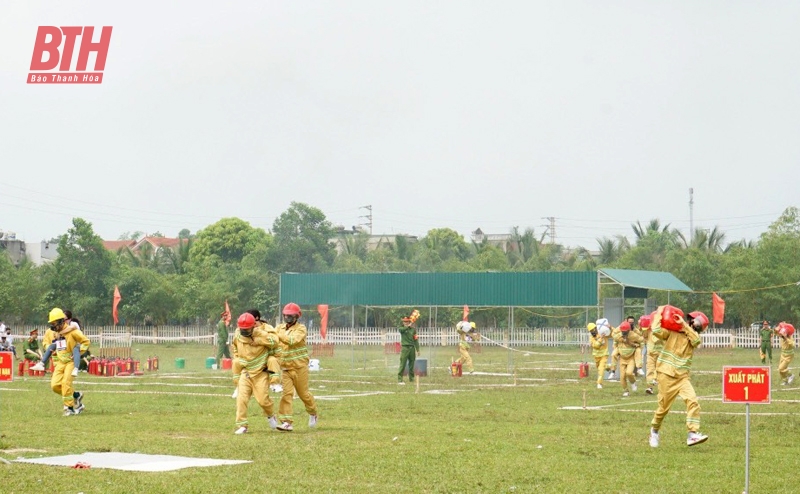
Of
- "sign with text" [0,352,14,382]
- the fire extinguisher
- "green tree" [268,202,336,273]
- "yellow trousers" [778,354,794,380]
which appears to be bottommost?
"sign with text" [0,352,14,382]

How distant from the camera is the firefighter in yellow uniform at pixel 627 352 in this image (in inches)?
1195

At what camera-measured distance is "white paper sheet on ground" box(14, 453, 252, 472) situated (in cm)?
1452

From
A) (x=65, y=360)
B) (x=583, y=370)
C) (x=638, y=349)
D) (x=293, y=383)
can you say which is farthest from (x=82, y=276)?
(x=293, y=383)

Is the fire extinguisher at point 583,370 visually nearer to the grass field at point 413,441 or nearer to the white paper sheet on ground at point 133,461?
the grass field at point 413,441

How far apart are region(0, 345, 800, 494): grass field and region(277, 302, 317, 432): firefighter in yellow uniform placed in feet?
1.71

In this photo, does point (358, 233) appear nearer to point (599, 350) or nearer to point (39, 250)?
point (39, 250)

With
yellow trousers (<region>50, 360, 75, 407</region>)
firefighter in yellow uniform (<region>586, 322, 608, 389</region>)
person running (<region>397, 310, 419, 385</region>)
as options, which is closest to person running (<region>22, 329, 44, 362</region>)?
person running (<region>397, 310, 419, 385</region>)

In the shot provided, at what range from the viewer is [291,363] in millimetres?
19531

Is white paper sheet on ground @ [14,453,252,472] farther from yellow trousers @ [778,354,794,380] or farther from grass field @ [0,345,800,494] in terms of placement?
yellow trousers @ [778,354,794,380]

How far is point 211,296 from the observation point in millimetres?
75188

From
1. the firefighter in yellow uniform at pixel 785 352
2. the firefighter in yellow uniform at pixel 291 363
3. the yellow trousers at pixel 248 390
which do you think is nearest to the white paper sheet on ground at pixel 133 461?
the yellow trousers at pixel 248 390

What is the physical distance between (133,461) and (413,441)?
448cm

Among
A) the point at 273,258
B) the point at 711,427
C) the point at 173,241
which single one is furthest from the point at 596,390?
the point at 173,241

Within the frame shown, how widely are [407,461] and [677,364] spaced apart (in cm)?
472
